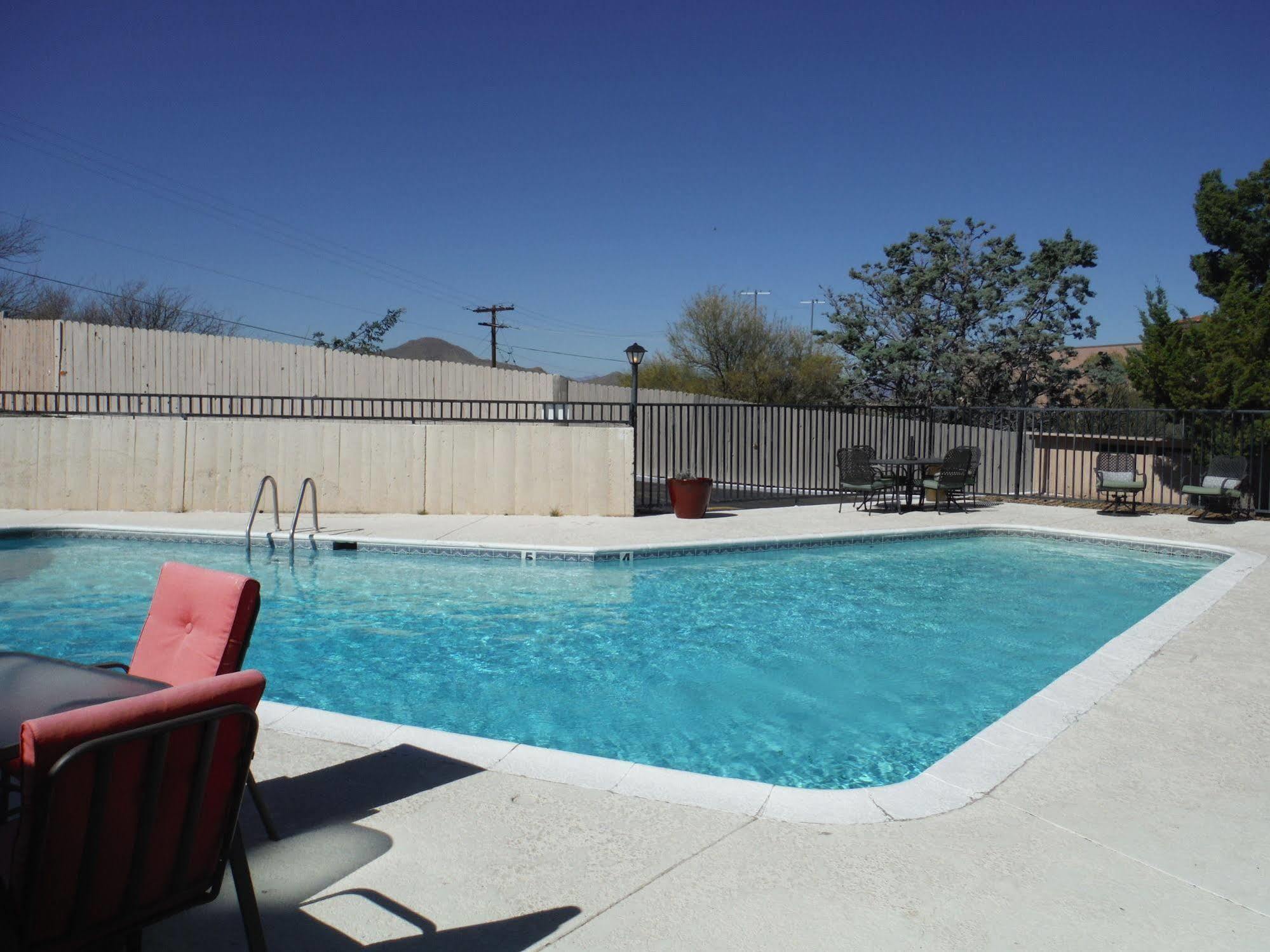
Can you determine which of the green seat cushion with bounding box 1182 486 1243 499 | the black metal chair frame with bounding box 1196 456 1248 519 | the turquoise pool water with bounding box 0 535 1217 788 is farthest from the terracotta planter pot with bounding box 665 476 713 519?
the black metal chair frame with bounding box 1196 456 1248 519

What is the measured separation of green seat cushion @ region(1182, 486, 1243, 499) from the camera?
1080 cm

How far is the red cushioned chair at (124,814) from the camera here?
1.46 metres

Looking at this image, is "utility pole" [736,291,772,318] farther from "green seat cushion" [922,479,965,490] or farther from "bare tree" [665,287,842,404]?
"green seat cushion" [922,479,965,490]

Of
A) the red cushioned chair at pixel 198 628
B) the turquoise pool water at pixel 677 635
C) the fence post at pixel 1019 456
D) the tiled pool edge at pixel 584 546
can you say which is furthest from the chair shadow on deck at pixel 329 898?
the fence post at pixel 1019 456

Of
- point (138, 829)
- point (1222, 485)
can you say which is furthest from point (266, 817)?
point (1222, 485)

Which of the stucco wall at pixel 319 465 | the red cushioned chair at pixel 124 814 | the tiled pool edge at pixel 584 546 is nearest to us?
the red cushioned chair at pixel 124 814

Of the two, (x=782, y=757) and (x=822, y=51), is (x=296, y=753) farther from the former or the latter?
(x=822, y=51)

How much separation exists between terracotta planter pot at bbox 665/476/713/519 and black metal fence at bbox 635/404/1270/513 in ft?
3.47

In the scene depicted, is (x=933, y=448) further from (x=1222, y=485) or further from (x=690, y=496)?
(x=690, y=496)

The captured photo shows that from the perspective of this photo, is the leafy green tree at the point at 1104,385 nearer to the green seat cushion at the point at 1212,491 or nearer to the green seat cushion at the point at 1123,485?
the green seat cushion at the point at 1123,485

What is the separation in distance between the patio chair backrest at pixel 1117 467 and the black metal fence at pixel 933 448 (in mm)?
190

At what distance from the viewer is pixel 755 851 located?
259cm

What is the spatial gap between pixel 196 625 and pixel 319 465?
908 centimetres

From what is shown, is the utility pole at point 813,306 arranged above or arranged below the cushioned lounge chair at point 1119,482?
above
